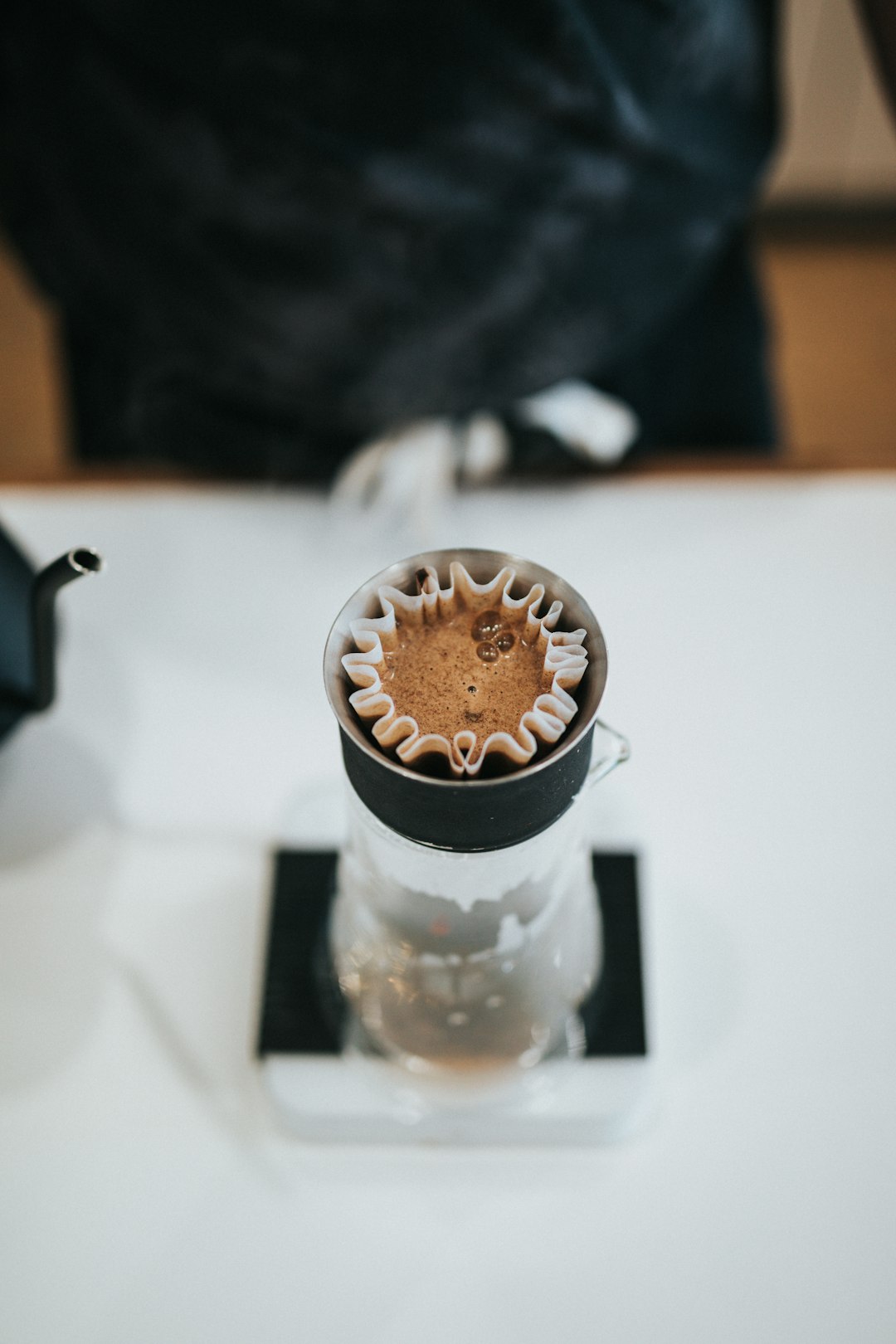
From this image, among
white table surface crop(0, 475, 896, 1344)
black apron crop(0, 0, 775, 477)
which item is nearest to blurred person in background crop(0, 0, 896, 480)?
black apron crop(0, 0, 775, 477)

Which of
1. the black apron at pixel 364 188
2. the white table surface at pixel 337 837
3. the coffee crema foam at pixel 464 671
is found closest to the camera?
the coffee crema foam at pixel 464 671

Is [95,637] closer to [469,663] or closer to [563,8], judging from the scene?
[469,663]

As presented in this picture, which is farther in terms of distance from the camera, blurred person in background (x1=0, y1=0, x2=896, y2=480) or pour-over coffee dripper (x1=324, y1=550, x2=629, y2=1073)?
blurred person in background (x1=0, y1=0, x2=896, y2=480)

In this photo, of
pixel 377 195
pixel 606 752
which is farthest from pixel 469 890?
pixel 377 195

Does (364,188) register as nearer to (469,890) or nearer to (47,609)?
(47,609)

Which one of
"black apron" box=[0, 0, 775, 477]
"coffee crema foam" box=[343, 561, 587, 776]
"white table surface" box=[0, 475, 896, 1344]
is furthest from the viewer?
"black apron" box=[0, 0, 775, 477]

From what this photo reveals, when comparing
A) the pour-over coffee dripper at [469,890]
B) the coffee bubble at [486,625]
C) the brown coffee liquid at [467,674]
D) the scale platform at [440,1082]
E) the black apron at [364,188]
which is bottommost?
the scale platform at [440,1082]

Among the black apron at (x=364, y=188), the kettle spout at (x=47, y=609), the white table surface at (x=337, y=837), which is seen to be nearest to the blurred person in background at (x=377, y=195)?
the black apron at (x=364, y=188)

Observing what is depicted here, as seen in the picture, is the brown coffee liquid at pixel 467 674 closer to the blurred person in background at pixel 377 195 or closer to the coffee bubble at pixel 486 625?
the coffee bubble at pixel 486 625

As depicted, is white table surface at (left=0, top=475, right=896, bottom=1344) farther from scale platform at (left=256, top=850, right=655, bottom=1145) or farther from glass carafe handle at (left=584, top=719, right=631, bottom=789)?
glass carafe handle at (left=584, top=719, right=631, bottom=789)
